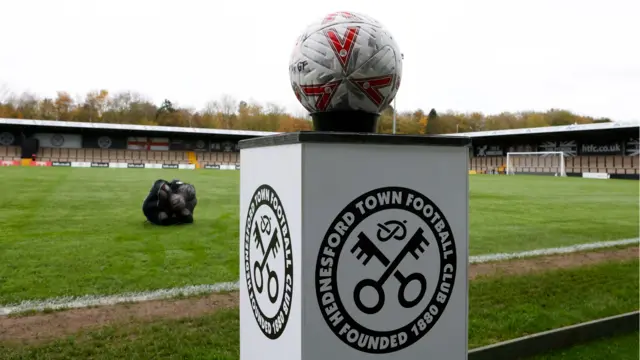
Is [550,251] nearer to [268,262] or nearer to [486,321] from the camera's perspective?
[486,321]

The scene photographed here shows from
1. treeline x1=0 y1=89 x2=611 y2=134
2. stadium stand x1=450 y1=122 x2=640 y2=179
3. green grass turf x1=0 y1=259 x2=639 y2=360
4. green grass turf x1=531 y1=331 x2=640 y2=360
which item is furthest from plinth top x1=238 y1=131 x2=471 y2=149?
treeline x1=0 y1=89 x2=611 y2=134

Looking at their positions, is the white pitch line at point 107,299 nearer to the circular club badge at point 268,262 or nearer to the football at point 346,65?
the circular club badge at point 268,262

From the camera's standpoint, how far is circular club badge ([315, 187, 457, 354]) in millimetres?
2387

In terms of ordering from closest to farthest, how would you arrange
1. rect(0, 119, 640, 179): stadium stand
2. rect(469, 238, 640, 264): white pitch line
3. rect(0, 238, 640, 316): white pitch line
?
1. rect(0, 238, 640, 316): white pitch line
2. rect(469, 238, 640, 264): white pitch line
3. rect(0, 119, 640, 179): stadium stand

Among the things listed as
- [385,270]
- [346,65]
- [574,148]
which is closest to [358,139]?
[346,65]

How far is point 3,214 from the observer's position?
12.1 metres

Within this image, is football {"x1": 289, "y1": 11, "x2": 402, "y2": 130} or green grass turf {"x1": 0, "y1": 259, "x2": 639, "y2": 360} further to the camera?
green grass turf {"x1": 0, "y1": 259, "x2": 639, "y2": 360}

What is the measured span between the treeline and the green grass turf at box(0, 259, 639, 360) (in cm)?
6337

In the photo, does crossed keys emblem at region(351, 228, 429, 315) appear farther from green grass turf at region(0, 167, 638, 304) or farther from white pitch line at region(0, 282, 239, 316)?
green grass turf at region(0, 167, 638, 304)

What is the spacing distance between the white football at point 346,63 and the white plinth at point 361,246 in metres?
0.34

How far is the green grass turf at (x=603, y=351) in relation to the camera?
15.3 feet

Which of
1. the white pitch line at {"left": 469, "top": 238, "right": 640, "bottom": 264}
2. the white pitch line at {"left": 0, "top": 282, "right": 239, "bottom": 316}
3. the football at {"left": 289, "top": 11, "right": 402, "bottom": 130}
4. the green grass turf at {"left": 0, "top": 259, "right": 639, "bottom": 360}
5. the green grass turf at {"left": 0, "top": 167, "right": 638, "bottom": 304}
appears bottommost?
the green grass turf at {"left": 0, "top": 259, "right": 639, "bottom": 360}

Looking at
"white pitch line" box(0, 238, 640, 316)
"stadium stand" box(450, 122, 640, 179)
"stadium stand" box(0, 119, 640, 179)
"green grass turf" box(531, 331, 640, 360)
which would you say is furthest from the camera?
"stadium stand" box(0, 119, 640, 179)

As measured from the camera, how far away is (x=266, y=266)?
8.91 ft
